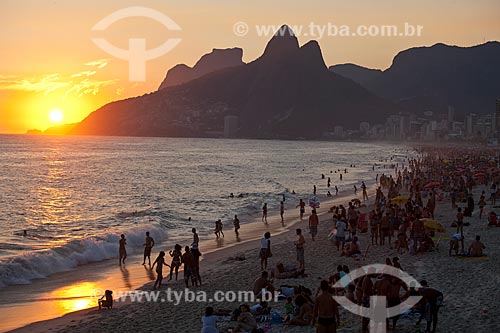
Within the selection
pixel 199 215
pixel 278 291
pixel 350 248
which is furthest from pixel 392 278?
pixel 199 215

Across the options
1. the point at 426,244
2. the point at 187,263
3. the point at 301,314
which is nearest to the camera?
the point at 301,314

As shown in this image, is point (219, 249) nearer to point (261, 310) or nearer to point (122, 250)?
point (122, 250)

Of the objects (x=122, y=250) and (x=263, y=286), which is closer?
(x=263, y=286)

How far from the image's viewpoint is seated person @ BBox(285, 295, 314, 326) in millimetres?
10719

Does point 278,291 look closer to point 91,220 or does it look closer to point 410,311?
point 410,311

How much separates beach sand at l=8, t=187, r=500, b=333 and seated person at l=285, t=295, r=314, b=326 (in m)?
0.21

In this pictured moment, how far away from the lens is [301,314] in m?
10.8

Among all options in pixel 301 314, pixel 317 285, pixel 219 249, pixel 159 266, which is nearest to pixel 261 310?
pixel 301 314

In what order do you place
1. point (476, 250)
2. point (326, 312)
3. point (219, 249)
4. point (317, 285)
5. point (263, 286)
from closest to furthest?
1. point (326, 312)
2. point (263, 286)
3. point (317, 285)
4. point (476, 250)
5. point (219, 249)

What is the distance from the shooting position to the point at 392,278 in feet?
34.6

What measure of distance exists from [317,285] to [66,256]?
11010mm

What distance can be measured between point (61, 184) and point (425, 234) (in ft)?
163

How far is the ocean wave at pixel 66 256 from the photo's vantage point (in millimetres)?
17977

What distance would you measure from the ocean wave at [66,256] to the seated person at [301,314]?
408 inches
